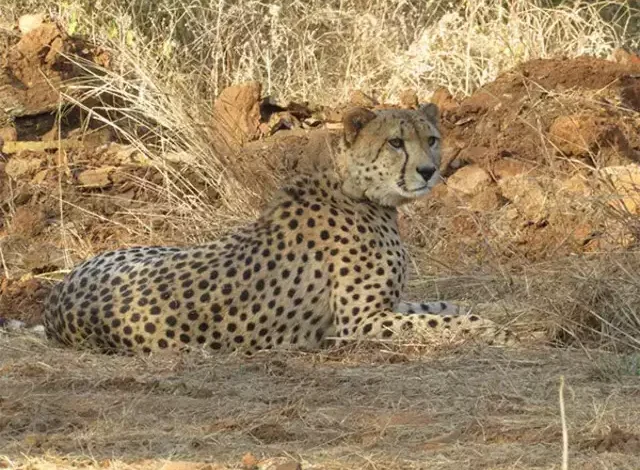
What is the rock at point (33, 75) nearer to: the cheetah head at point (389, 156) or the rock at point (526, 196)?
A: the rock at point (526, 196)

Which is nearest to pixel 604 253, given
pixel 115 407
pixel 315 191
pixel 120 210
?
pixel 315 191

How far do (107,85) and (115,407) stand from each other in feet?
14.4

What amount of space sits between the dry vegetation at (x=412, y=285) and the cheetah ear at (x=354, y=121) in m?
0.82

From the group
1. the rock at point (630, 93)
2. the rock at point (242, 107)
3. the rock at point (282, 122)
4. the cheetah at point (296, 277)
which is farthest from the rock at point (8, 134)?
the rock at point (630, 93)

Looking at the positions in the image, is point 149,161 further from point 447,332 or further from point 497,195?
point 447,332

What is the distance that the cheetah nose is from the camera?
243 inches

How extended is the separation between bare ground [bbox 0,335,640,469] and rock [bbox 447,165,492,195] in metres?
2.80

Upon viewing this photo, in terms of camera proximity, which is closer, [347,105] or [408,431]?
[408,431]

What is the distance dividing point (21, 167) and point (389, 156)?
13.1 ft

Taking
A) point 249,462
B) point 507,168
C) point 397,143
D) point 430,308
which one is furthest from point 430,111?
point 249,462

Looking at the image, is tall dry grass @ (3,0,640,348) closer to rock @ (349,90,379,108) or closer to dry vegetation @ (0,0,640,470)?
dry vegetation @ (0,0,640,470)

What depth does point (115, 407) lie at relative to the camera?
4.83 meters

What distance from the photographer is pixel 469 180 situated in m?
8.77

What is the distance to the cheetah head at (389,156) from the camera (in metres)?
6.19
